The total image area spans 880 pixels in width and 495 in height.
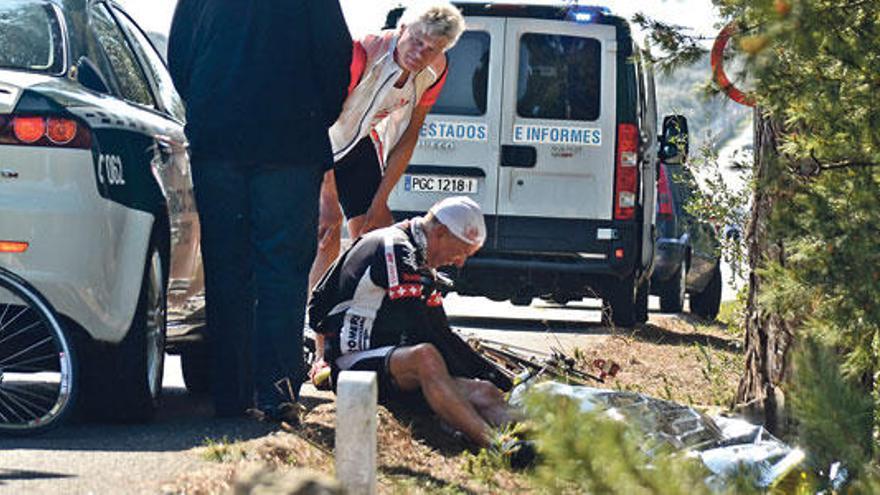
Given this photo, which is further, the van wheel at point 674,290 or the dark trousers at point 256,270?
the van wheel at point 674,290

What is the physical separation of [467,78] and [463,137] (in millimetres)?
448

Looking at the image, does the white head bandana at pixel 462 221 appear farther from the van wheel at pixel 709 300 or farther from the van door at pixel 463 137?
the van wheel at pixel 709 300

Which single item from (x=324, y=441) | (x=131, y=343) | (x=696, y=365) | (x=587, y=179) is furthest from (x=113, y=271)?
(x=587, y=179)

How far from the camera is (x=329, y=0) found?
310 inches

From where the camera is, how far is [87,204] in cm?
734

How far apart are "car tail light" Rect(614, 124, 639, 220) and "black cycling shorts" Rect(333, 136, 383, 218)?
599cm

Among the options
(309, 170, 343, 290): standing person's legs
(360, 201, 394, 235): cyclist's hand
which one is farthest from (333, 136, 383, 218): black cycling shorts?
(360, 201, 394, 235): cyclist's hand

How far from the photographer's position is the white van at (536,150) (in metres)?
15.2

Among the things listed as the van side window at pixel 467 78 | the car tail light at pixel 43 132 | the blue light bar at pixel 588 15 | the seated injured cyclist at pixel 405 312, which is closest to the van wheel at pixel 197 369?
the seated injured cyclist at pixel 405 312

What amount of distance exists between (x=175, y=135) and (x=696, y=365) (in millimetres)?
4248

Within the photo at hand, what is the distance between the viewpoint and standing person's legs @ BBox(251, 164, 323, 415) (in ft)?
25.7

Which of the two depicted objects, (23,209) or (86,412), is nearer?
(23,209)

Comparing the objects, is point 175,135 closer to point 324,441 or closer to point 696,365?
point 324,441

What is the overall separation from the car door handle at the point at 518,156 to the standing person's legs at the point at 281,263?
756 centimetres
